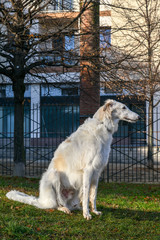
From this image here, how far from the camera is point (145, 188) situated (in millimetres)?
9773

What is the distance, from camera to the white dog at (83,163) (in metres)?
5.23

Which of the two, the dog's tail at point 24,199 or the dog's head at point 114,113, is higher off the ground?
the dog's head at point 114,113

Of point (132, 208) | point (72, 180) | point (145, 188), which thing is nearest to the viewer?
point (72, 180)

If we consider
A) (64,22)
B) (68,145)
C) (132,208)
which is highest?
(64,22)

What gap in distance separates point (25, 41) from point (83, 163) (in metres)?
5.61

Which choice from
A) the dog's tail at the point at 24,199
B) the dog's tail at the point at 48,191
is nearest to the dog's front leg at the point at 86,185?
the dog's tail at the point at 48,191

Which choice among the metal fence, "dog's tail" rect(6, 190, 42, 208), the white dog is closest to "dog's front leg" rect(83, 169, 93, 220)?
the white dog

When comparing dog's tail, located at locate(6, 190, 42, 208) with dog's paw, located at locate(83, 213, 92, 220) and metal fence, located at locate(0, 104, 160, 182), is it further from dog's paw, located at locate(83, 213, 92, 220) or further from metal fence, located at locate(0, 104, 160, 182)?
metal fence, located at locate(0, 104, 160, 182)

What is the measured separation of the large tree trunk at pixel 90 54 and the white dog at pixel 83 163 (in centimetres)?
433

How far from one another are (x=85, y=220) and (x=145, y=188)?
5210 millimetres

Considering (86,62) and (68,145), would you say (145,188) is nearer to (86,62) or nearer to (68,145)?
(86,62)

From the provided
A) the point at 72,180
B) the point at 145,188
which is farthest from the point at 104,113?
the point at 145,188

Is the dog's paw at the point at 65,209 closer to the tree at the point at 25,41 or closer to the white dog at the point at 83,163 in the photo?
the white dog at the point at 83,163

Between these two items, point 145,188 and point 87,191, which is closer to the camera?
point 87,191
